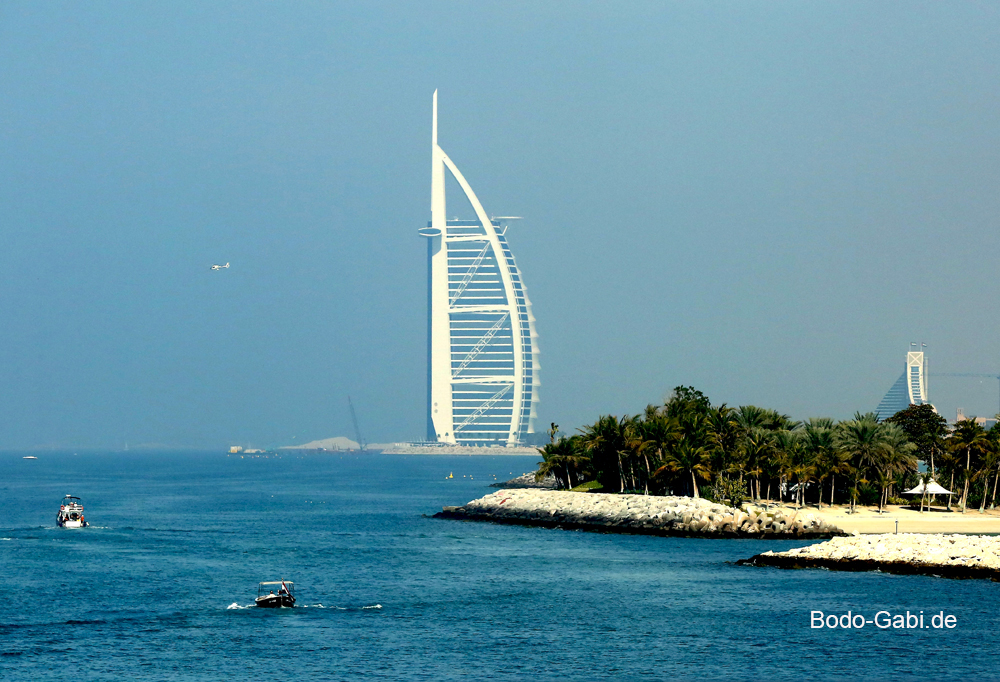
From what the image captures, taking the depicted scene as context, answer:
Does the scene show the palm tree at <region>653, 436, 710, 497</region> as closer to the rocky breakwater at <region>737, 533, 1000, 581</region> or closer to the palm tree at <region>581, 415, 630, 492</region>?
the palm tree at <region>581, 415, 630, 492</region>

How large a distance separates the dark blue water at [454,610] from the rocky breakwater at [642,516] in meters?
3.00

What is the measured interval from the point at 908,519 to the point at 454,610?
146ft

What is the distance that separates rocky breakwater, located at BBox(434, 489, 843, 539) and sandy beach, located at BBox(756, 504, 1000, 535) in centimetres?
224

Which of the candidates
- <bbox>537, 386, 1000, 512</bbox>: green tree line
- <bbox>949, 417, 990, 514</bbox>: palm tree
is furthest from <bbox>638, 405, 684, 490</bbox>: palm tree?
<bbox>949, 417, 990, 514</bbox>: palm tree

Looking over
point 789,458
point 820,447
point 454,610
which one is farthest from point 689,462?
point 454,610

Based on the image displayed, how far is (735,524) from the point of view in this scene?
76.4 metres

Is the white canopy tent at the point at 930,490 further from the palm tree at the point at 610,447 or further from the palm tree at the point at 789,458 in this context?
the palm tree at the point at 610,447

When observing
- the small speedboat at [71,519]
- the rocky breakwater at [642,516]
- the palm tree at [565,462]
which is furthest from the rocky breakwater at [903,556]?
the small speedboat at [71,519]

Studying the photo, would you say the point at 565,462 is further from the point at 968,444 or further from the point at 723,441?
the point at 968,444

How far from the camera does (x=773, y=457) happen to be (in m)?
87.9

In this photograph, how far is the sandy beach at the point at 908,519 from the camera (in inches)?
3017

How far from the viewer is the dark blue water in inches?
1522

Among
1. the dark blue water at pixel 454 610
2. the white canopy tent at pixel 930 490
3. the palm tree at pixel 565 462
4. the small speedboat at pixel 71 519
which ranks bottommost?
the dark blue water at pixel 454 610

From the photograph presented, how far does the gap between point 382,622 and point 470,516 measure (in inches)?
1874
